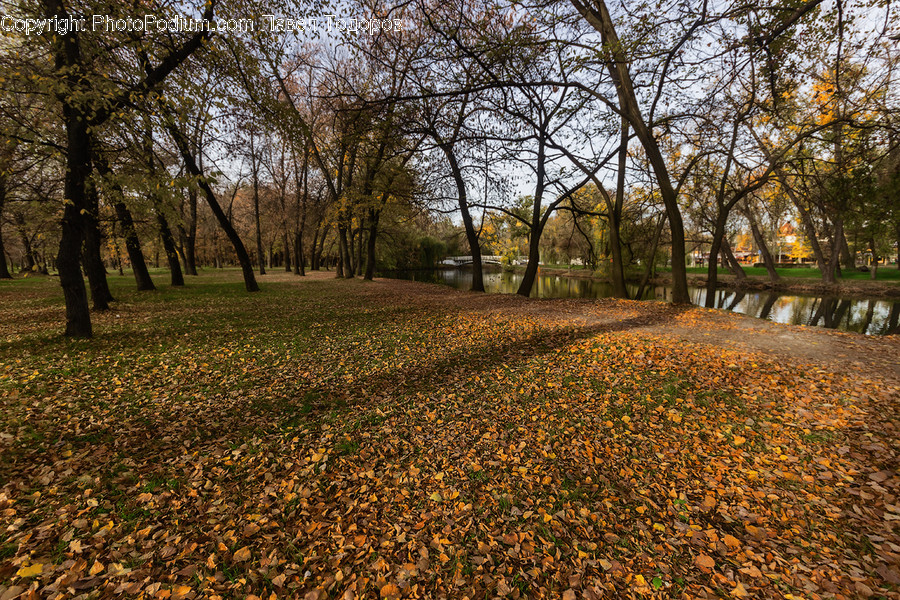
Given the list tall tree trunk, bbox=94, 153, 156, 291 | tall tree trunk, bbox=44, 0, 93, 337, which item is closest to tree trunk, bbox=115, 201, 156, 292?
tall tree trunk, bbox=94, 153, 156, 291

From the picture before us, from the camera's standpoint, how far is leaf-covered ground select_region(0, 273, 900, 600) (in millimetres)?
2459

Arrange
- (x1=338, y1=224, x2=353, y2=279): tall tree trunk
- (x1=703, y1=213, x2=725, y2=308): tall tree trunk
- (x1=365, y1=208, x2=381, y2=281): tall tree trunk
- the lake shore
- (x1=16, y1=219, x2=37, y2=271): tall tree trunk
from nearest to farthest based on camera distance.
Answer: (x1=703, y1=213, x2=725, y2=308): tall tree trunk < (x1=16, y1=219, x2=37, y2=271): tall tree trunk < the lake shore < (x1=365, y1=208, x2=381, y2=281): tall tree trunk < (x1=338, y1=224, x2=353, y2=279): tall tree trunk

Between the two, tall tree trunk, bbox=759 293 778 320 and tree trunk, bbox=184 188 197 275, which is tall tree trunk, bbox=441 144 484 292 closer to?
tall tree trunk, bbox=759 293 778 320

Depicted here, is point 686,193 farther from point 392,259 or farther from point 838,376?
point 392,259

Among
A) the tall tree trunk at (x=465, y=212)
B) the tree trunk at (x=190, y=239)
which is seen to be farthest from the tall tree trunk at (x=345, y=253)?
the tree trunk at (x=190, y=239)

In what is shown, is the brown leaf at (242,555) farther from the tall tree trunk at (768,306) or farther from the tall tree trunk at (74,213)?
the tall tree trunk at (768,306)

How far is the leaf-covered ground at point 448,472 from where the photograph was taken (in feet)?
8.07

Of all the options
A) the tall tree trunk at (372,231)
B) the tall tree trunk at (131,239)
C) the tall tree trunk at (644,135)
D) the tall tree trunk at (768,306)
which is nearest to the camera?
the tall tree trunk at (644,135)

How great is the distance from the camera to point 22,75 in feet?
18.1

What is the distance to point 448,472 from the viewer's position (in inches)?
141

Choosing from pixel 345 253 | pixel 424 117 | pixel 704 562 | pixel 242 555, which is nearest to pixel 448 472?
pixel 242 555

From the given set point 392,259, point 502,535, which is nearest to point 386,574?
point 502,535

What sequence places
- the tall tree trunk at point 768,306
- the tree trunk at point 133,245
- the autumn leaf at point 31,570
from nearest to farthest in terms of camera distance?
the autumn leaf at point 31,570 < the tree trunk at point 133,245 < the tall tree trunk at point 768,306

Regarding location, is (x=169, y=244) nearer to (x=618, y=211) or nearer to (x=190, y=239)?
(x=190, y=239)
